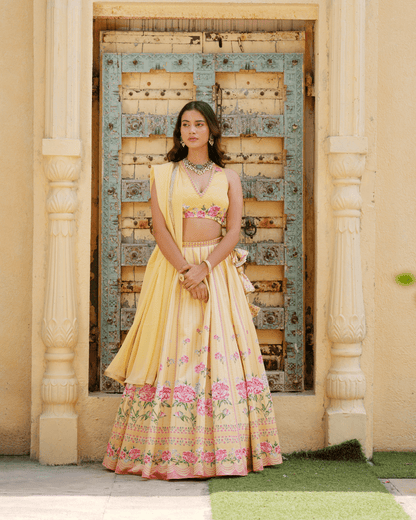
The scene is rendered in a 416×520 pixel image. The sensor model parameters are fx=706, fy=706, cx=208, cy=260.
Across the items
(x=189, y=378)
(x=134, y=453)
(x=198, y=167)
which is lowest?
(x=134, y=453)

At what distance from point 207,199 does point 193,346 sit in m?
0.86

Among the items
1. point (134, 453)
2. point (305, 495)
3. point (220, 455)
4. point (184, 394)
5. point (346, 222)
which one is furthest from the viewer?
point (346, 222)

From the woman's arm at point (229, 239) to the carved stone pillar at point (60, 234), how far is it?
84 centimetres

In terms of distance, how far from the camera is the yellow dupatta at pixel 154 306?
13.5 ft

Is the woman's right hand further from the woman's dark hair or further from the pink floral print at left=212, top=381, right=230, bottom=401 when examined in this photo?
the woman's dark hair

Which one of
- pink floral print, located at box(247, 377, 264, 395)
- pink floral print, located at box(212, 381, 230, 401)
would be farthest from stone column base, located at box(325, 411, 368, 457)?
pink floral print, located at box(212, 381, 230, 401)

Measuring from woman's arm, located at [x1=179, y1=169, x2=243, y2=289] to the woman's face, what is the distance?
0.26 meters

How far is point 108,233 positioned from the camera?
4719mm

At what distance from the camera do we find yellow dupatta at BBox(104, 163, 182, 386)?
4.10 metres

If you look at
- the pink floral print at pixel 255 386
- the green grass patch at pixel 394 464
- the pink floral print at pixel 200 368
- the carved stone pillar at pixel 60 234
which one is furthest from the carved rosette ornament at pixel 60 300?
the green grass patch at pixel 394 464

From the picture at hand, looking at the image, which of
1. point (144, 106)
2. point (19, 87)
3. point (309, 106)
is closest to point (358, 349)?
point (309, 106)

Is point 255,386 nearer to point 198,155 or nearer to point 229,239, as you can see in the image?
point 229,239

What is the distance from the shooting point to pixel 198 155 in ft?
13.9

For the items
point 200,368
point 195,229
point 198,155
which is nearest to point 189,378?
point 200,368
